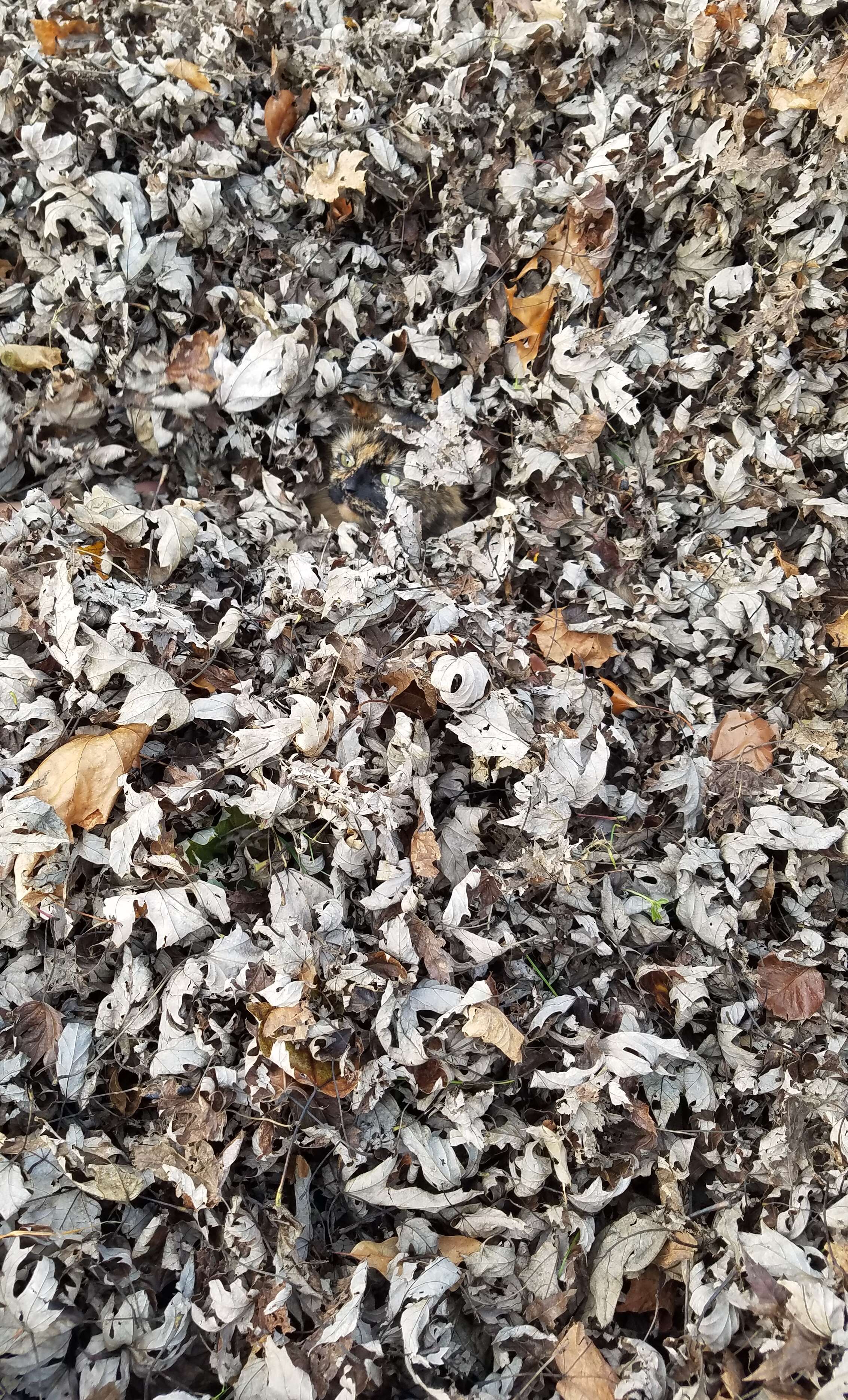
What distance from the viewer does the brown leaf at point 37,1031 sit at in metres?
1.90

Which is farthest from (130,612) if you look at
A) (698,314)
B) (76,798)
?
(698,314)

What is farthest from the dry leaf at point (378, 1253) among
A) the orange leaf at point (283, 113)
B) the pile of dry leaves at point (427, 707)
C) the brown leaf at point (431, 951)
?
the orange leaf at point (283, 113)

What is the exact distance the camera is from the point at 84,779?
1945 mm

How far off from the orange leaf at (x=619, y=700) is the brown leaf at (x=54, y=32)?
269cm

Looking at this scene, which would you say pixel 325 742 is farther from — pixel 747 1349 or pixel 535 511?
pixel 747 1349

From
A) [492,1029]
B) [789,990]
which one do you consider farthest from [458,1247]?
[789,990]

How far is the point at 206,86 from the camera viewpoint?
2766 mm

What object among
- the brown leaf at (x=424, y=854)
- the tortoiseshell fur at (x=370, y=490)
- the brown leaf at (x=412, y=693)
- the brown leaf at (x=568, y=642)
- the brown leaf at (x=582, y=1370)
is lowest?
the brown leaf at (x=582, y=1370)

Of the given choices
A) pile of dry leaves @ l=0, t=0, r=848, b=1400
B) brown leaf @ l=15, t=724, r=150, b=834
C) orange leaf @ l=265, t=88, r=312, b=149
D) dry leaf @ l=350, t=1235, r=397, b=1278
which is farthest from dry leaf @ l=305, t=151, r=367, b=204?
dry leaf @ l=350, t=1235, r=397, b=1278

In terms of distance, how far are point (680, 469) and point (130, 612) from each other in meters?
1.75

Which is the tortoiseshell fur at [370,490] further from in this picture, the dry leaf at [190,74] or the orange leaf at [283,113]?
the dry leaf at [190,74]

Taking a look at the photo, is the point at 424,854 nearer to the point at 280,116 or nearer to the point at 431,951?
the point at 431,951

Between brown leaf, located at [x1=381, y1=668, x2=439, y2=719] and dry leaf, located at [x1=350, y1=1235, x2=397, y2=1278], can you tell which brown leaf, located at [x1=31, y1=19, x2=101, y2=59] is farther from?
dry leaf, located at [x1=350, y1=1235, x2=397, y2=1278]

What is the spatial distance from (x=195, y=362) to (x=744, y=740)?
2.02 m
